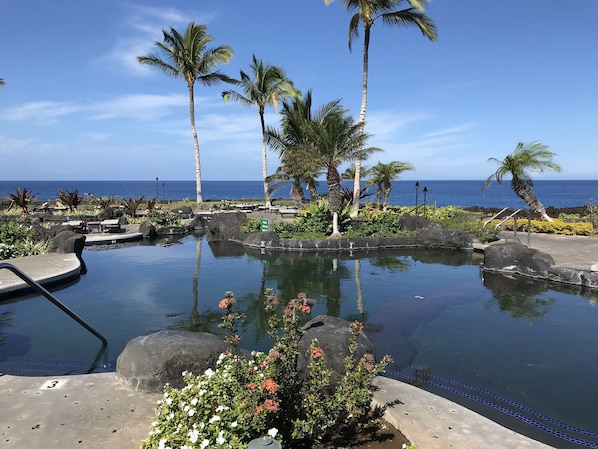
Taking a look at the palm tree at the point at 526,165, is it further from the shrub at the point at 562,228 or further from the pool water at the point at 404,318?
the pool water at the point at 404,318

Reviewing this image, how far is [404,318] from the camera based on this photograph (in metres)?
8.83

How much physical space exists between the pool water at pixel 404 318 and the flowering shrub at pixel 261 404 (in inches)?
104

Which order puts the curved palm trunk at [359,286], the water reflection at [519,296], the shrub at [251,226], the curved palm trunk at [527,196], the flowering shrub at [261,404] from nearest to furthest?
the flowering shrub at [261,404] → the water reflection at [519,296] → the curved palm trunk at [359,286] → the shrub at [251,226] → the curved palm trunk at [527,196]

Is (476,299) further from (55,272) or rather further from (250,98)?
(250,98)

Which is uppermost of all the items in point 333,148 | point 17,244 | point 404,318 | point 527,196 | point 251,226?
point 333,148

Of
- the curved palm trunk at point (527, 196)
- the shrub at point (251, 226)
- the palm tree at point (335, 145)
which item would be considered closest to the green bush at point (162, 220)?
the shrub at point (251, 226)

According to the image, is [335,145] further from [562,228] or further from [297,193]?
[562,228]

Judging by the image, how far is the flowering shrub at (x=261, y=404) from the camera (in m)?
3.15

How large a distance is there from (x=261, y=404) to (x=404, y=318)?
613 centimetres

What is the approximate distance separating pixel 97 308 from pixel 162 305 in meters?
1.40

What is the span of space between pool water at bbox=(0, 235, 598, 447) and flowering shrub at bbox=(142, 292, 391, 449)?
8.67 feet

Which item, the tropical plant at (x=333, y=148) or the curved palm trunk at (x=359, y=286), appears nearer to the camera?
the curved palm trunk at (x=359, y=286)

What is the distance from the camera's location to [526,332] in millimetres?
8125

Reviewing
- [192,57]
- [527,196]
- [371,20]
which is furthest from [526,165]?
[192,57]
